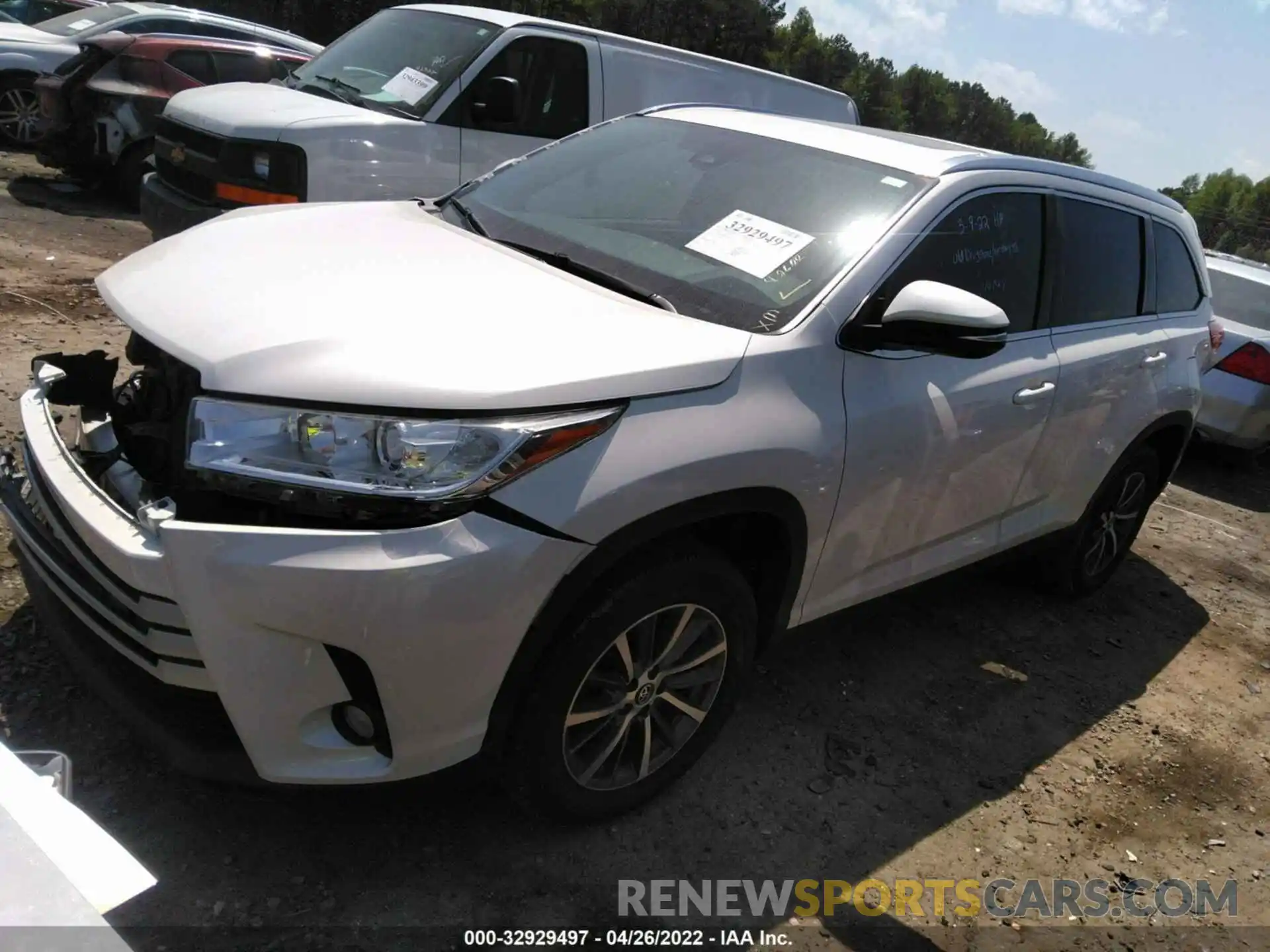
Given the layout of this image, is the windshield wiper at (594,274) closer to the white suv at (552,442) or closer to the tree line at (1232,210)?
the white suv at (552,442)

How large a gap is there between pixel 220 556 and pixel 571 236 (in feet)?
5.19

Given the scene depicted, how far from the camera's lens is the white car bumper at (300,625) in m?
1.89

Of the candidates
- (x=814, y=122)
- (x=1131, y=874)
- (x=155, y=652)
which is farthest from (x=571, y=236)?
(x=1131, y=874)

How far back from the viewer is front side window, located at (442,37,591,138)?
596 cm

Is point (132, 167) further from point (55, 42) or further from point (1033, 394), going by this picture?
point (1033, 394)

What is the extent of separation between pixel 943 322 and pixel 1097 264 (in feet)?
Answer: 5.35

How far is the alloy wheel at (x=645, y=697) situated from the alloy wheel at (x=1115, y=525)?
2463 millimetres

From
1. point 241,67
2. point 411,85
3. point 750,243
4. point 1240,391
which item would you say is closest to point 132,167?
point 241,67

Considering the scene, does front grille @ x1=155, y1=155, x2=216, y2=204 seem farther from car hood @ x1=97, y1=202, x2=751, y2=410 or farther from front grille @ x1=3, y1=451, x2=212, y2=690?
front grille @ x1=3, y1=451, x2=212, y2=690

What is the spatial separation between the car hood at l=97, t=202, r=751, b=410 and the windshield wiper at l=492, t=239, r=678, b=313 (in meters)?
0.07

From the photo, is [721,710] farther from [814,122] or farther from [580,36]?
[580,36]

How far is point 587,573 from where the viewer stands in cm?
214

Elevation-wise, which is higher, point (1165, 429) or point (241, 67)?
point (241, 67)

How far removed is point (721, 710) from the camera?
275 cm
